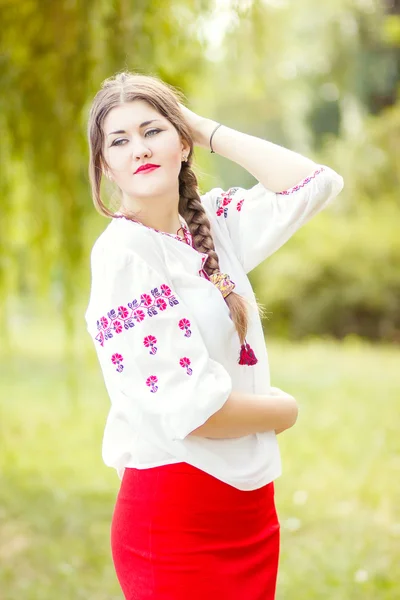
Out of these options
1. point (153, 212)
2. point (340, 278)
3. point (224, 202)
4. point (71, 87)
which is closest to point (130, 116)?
point (153, 212)

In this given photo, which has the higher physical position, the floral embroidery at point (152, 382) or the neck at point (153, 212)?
the neck at point (153, 212)

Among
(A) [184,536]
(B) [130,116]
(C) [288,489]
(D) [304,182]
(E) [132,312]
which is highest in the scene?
(B) [130,116]

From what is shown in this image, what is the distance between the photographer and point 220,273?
59.3 inches

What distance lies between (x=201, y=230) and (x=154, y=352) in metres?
0.30

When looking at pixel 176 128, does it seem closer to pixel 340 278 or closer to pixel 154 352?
pixel 154 352

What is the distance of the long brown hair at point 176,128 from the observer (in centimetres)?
149

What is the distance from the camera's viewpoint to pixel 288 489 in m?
4.34

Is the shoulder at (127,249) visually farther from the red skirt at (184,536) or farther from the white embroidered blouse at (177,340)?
the red skirt at (184,536)

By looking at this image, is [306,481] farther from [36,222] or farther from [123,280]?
[123,280]

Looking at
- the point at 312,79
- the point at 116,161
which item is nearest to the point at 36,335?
the point at 312,79

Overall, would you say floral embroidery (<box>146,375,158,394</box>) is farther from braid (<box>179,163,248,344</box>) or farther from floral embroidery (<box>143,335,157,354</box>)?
braid (<box>179,163,248,344</box>)

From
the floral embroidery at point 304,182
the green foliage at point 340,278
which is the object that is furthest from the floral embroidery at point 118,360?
the green foliage at point 340,278

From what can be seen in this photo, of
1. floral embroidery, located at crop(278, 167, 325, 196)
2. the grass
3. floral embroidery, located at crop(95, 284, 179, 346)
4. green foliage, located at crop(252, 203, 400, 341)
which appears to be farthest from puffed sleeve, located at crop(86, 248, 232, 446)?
green foliage, located at crop(252, 203, 400, 341)

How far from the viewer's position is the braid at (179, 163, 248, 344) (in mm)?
1476
